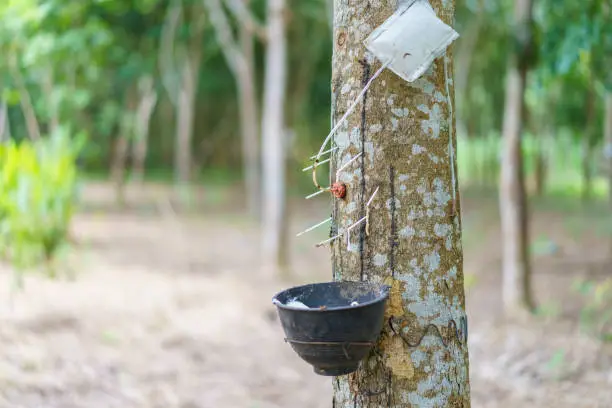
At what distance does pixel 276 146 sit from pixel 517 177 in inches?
116

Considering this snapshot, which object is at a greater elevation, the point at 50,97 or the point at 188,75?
the point at 188,75

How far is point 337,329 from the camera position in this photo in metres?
1.83

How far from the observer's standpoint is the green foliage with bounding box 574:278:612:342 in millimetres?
5414

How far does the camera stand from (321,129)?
2639cm

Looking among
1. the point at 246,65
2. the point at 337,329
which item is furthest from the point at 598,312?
the point at 246,65

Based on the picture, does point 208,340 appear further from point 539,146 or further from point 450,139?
point 539,146

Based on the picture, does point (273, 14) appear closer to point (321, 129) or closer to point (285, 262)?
point (285, 262)

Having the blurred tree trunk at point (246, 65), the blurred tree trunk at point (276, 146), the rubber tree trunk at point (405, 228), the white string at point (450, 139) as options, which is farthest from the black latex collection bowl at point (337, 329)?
the blurred tree trunk at point (246, 65)

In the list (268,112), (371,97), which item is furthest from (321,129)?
Answer: (371,97)

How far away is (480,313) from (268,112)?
11.0 ft

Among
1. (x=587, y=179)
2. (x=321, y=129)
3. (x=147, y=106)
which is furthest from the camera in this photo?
(x=321, y=129)

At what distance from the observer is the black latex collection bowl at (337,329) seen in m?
1.82

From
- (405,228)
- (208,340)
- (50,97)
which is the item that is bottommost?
(208,340)

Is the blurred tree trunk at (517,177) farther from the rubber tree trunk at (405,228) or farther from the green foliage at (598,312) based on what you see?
the rubber tree trunk at (405,228)
